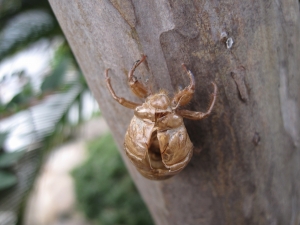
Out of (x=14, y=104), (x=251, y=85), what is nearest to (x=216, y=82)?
(x=251, y=85)

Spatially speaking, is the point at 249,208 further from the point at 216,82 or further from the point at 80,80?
the point at 80,80

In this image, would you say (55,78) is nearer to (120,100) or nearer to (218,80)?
(120,100)

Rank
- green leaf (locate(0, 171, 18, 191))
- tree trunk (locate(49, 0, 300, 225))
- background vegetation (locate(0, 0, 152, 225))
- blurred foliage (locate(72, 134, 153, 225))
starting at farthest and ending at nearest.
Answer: blurred foliage (locate(72, 134, 153, 225))
background vegetation (locate(0, 0, 152, 225))
green leaf (locate(0, 171, 18, 191))
tree trunk (locate(49, 0, 300, 225))

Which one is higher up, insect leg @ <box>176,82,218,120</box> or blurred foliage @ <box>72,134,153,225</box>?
insect leg @ <box>176,82,218,120</box>

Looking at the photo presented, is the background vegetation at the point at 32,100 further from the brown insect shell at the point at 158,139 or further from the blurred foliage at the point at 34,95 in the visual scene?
the brown insect shell at the point at 158,139

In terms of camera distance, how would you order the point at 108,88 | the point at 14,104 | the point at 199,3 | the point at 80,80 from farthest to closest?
the point at 80,80 < the point at 14,104 < the point at 108,88 < the point at 199,3

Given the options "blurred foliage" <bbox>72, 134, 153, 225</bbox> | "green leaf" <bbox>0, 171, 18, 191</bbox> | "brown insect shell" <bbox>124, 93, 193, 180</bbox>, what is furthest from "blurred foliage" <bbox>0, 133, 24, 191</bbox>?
"blurred foliage" <bbox>72, 134, 153, 225</bbox>

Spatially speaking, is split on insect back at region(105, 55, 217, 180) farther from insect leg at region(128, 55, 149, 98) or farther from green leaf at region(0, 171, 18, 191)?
green leaf at region(0, 171, 18, 191)

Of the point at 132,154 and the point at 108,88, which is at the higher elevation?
the point at 108,88
